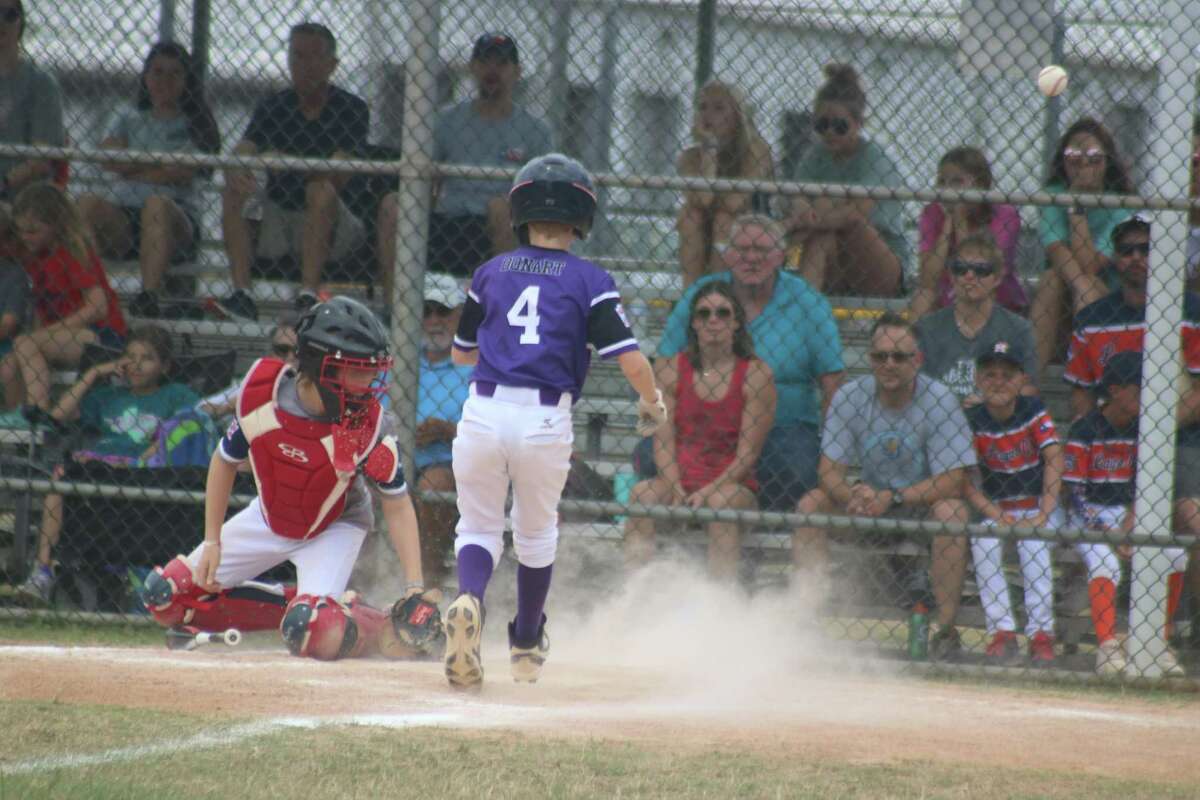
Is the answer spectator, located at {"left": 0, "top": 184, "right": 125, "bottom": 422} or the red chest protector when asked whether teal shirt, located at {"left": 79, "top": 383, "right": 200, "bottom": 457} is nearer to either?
spectator, located at {"left": 0, "top": 184, "right": 125, "bottom": 422}

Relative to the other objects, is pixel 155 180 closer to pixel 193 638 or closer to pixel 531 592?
pixel 193 638

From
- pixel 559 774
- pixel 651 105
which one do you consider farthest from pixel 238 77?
pixel 559 774

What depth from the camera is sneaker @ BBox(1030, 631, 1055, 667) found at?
607 cm

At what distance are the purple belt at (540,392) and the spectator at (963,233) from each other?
2.70 metres

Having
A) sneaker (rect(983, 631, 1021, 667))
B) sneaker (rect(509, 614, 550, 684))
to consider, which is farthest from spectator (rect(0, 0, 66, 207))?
sneaker (rect(983, 631, 1021, 667))

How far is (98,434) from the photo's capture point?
21.8 feet

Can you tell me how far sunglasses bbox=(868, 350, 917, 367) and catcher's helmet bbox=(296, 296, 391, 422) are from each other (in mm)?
2292

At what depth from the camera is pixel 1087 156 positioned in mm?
6527

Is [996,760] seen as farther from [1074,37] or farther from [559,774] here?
[1074,37]

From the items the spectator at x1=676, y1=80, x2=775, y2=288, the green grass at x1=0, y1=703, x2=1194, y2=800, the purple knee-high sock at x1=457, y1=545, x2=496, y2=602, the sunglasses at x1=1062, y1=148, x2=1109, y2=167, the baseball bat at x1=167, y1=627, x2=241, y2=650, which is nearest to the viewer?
the green grass at x1=0, y1=703, x2=1194, y2=800

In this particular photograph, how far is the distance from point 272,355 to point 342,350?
167 cm

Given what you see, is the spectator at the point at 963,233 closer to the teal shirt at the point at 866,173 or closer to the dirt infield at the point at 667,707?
the teal shirt at the point at 866,173

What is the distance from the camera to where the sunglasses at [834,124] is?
707 centimetres

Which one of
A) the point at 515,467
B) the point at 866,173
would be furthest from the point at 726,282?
the point at 515,467
